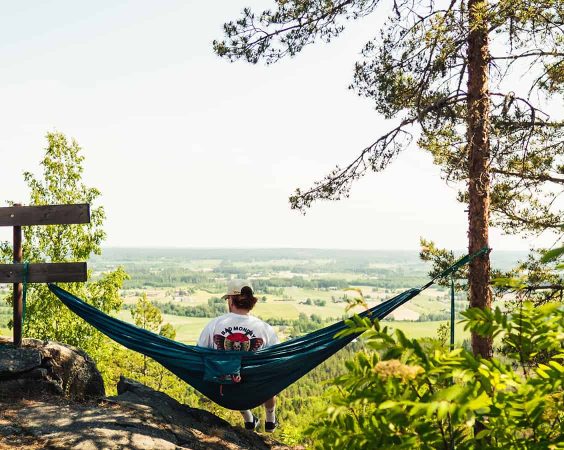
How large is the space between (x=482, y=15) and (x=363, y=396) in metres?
4.05

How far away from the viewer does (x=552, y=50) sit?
516 cm

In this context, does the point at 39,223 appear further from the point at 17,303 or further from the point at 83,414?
the point at 83,414

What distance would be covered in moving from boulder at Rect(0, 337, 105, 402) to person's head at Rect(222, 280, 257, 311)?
160 cm

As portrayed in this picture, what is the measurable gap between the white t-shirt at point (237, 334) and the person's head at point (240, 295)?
92 millimetres

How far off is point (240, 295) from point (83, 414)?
1.42 metres

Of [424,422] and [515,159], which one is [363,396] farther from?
[515,159]

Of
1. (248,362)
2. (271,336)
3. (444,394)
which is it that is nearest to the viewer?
(444,394)

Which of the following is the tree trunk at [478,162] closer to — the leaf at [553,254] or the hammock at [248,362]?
the hammock at [248,362]

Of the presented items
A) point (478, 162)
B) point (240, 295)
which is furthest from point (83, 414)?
point (478, 162)

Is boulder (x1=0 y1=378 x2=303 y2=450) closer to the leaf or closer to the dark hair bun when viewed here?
the dark hair bun

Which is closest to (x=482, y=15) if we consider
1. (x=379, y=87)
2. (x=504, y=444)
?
(x=379, y=87)

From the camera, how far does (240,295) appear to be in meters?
4.18

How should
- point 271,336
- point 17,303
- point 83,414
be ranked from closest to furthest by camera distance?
point 83,414 < point 271,336 < point 17,303

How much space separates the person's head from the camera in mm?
4172
